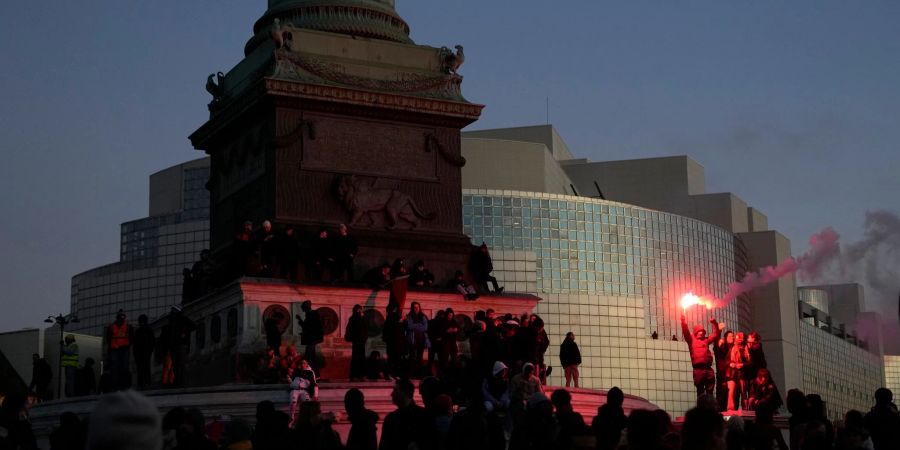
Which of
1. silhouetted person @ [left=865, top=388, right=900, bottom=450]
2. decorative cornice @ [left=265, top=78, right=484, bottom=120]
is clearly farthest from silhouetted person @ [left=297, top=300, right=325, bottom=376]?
silhouetted person @ [left=865, top=388, right=900, bottom=450]

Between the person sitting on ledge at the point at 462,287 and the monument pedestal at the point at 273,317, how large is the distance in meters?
0.17

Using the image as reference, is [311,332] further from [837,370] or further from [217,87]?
[837,370]

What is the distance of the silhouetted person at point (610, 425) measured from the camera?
50.1 ft

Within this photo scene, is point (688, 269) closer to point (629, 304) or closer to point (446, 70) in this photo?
point (629, 304)

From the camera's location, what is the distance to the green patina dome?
37.0 meters

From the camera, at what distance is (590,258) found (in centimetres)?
7481

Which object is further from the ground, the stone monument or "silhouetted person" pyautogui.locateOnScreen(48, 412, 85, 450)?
the stone monument

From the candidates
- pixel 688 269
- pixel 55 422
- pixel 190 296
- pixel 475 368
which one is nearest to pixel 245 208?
pixel 190 296

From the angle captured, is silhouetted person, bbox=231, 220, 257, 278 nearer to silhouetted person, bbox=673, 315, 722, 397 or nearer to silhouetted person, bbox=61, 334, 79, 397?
silhouetted person, bbox=61, 334, 79, 397

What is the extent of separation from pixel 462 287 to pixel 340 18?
681cm

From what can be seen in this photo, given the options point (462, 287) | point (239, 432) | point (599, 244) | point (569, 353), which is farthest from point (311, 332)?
point (599, 244)

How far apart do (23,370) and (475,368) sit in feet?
169

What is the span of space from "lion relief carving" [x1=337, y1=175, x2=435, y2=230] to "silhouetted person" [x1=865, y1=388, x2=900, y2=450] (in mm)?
19626

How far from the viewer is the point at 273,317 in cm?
3275
